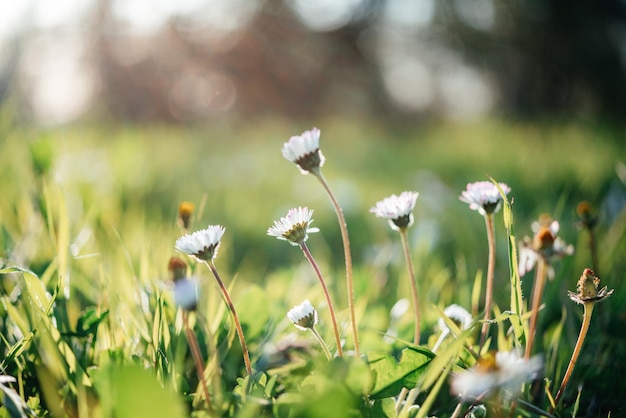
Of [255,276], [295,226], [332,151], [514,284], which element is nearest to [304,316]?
[295,226]

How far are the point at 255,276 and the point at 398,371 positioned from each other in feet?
2.48

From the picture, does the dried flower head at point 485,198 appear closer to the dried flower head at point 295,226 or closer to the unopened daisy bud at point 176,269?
the dried flower head at point 295,226

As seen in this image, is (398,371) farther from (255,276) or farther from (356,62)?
(356,62)

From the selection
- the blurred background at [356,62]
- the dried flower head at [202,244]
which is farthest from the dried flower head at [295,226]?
the blurred background at [356,62]

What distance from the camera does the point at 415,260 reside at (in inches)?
40.2

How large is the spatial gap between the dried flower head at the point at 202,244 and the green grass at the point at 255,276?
0.18 ft

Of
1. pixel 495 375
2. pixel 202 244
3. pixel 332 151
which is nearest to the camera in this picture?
pixel 495 375

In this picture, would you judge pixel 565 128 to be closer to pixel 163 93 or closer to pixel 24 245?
pixel 24 245

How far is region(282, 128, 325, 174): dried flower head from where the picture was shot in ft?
1.77

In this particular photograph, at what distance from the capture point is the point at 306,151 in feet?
1.78

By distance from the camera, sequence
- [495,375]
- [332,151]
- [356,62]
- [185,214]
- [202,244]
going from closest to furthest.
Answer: [495,375] < [202,244] < [185,214] < [332,151] < [356,62]

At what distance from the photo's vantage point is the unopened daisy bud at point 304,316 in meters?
0.50

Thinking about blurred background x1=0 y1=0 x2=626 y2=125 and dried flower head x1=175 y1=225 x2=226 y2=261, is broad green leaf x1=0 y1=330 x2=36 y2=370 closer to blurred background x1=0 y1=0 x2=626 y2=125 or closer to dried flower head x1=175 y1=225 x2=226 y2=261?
dried flower head x1=175 y1=225 x2=226 y2=261

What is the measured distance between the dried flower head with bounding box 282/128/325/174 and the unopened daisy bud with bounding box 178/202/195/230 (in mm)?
145
